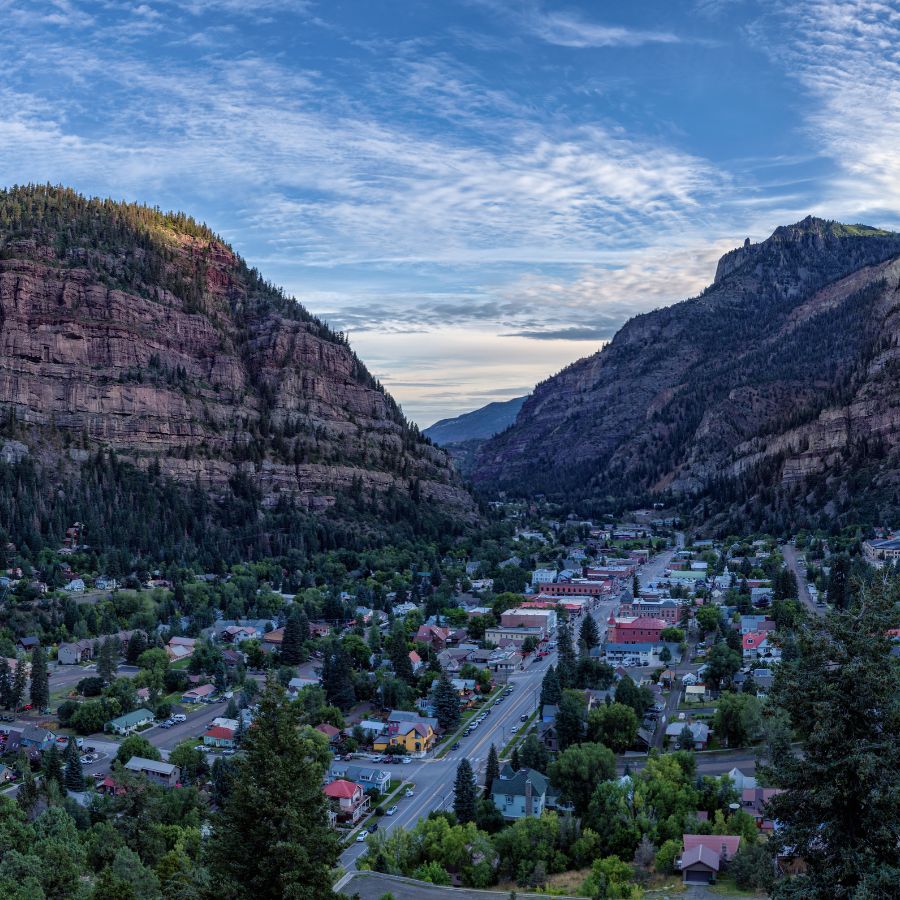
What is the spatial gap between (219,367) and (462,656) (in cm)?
9437

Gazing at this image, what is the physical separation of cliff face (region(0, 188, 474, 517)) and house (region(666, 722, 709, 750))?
9082cm

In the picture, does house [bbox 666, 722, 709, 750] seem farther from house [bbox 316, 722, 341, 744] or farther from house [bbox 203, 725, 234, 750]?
house [bbox 203, 725, 234, 750]

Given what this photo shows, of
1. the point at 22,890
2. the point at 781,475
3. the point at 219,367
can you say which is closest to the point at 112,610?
the point at 22,890

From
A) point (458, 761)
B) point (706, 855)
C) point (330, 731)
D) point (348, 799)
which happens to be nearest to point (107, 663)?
point (330, 731)

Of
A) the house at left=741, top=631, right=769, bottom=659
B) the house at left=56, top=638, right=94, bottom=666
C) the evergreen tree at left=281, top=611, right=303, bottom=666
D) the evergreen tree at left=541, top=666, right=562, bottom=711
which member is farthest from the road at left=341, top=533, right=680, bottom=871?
the house at left=56, top=638, right=94, bottom=666

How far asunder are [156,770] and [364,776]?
10688 millimetres

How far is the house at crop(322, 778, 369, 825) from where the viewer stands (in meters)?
45.1

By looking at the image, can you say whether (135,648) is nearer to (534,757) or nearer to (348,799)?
(348,799)

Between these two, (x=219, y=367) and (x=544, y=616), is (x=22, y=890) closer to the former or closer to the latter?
(x=544, y=616)

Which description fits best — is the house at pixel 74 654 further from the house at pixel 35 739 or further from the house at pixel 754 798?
the house at pixel 754 798

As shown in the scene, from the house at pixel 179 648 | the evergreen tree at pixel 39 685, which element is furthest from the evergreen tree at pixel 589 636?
the evergreen tree at pixel 39 685

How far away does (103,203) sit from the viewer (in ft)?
565

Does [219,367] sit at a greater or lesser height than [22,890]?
greater

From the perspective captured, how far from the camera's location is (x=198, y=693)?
65.9m
